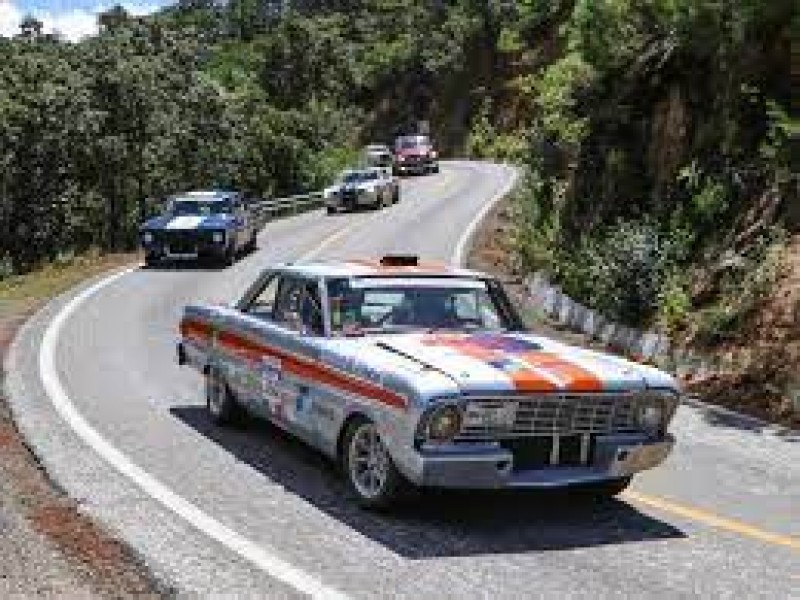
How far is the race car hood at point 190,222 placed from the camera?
28.8m

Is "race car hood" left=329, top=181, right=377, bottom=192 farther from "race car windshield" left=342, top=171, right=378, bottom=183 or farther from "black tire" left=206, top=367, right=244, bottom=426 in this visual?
"black tire" left=206, top=367, right=244, bottom=426

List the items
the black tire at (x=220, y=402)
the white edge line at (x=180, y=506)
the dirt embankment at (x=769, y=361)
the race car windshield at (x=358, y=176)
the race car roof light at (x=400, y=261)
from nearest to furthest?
1. the white edge line at (x=180, y=506)
2. the race car roof light at (x=400, y=261)
3. the black tire at (x=220, y=402)
4. the dirt embankment at (x=769, y=361)
5. the race car windshield at (x=358, y=176)

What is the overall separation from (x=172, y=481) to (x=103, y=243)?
44.3m

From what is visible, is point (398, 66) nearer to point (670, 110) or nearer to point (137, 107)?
point (137, 107)

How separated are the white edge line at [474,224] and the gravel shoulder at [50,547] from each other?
17743 millimetres

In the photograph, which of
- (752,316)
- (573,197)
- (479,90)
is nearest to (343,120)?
(479,90)

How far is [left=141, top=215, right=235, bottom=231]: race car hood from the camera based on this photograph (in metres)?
28.8

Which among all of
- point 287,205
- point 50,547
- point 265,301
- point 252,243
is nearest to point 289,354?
point 265,301

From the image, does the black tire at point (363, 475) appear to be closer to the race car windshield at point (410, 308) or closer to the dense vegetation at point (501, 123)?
the race car windshield at point (410, 308)

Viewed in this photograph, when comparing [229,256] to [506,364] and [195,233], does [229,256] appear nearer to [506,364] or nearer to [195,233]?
[195,233]

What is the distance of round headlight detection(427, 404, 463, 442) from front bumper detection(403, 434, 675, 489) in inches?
3.1

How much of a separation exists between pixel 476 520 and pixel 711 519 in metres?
1.59

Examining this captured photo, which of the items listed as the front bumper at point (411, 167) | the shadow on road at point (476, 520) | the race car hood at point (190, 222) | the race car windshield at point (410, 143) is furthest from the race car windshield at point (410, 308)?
the race car windshield at point (410, 143)

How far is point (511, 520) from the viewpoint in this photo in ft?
28.6
